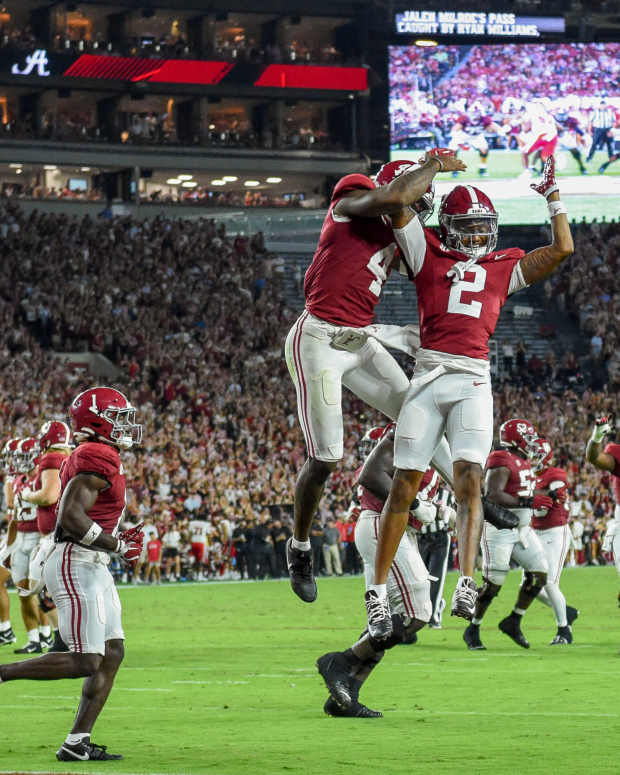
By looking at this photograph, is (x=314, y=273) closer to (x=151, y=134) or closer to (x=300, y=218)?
(x=300, y=218)

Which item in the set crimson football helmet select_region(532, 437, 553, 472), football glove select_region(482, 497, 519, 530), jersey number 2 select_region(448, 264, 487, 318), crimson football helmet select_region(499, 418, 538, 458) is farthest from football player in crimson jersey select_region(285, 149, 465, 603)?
crimson football helmet select_region(532, 437, 553, 472)

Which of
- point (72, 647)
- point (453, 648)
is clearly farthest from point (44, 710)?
point (453, 648)

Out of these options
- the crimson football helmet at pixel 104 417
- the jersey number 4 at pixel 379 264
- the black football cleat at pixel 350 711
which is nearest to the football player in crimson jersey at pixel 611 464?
the black football cleat at pixel 350 711

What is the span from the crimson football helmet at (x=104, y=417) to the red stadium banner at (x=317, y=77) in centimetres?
4400

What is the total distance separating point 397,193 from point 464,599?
2.23 meters

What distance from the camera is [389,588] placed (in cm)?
1205

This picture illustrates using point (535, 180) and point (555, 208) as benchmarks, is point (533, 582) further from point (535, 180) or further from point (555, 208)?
point (535, 180)

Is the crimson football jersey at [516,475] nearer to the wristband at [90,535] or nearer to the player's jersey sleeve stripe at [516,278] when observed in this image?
the player's jersey sleeve stripe at [516,278]

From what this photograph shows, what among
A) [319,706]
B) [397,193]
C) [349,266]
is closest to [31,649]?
[319,706]

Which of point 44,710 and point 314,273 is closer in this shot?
point 314,273

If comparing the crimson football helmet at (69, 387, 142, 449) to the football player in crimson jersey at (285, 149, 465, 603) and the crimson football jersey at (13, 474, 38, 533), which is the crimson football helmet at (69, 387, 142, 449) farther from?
the crimson football jersey at (13, 474, 38, 533)

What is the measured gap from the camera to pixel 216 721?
31.8 feet

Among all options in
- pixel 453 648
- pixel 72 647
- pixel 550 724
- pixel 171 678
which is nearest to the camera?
pixel 72 647

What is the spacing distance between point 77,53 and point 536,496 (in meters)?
35.7
